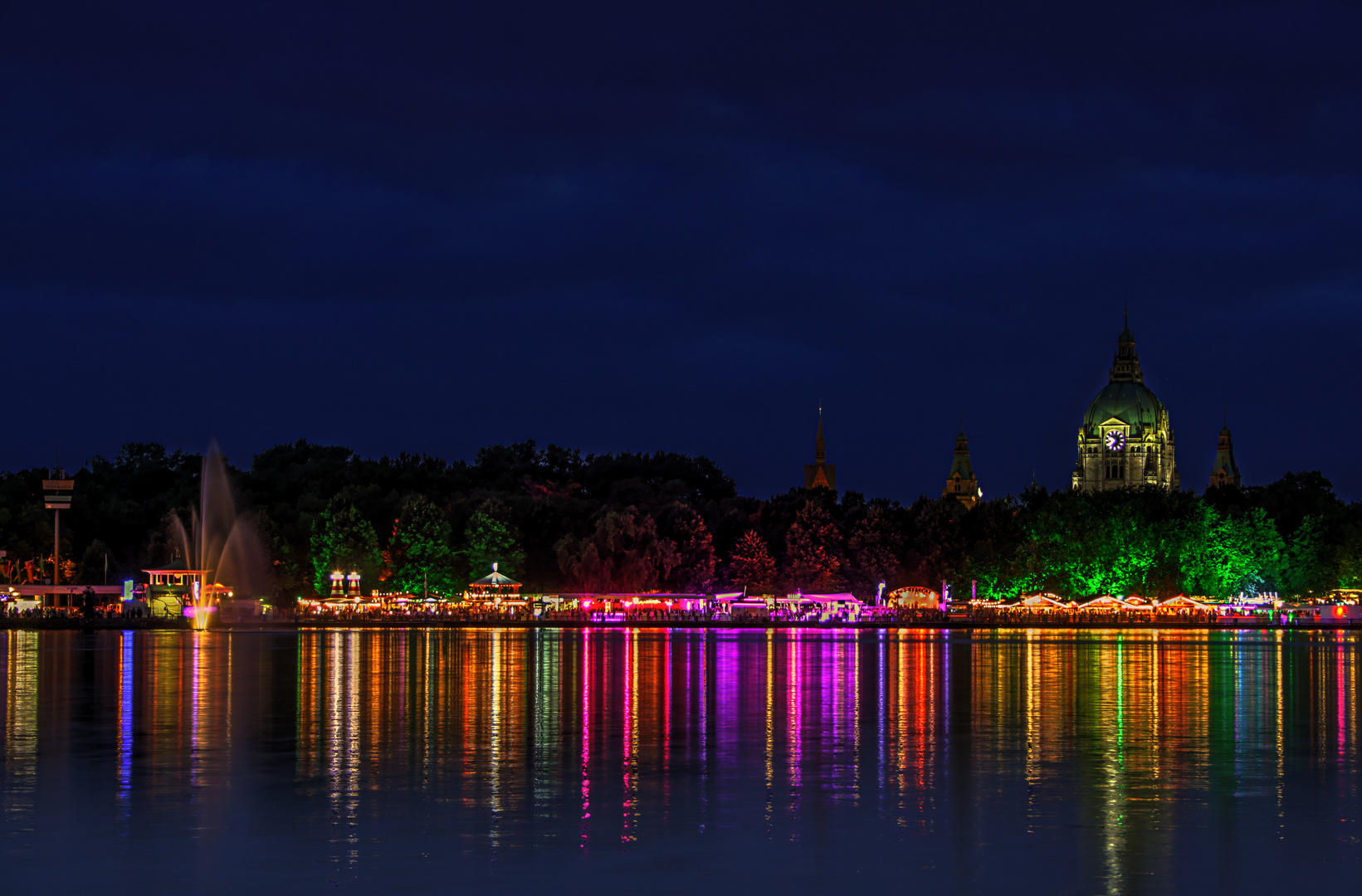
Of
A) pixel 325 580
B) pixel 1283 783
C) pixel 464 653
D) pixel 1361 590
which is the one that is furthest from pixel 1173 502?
pixel 1283 783

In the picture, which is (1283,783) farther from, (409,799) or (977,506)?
(977,506)

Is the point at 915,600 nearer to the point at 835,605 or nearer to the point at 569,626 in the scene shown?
the point at 835,605

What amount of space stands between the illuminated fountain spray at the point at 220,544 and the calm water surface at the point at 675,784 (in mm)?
74609

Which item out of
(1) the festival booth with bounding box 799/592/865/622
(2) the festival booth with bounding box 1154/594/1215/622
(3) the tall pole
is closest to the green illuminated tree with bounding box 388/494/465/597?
(3) the tall pole

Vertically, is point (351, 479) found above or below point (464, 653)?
above

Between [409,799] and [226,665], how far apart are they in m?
37.1

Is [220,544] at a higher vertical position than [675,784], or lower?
higher

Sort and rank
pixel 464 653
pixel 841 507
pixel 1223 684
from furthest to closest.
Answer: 1. pixel 841 507
2. pixel 464 653
3. pixel 1223 684

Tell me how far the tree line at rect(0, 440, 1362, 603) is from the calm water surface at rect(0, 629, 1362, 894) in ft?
251

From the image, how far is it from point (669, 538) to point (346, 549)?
26778 millimetres

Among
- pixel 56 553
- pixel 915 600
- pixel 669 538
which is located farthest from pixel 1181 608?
pixel 56 553

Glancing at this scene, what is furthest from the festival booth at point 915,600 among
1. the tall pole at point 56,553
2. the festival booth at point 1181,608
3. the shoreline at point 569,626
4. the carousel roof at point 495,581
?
the tall pole at point 56,553

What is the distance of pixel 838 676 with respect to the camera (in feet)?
170

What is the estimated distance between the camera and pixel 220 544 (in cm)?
12812
